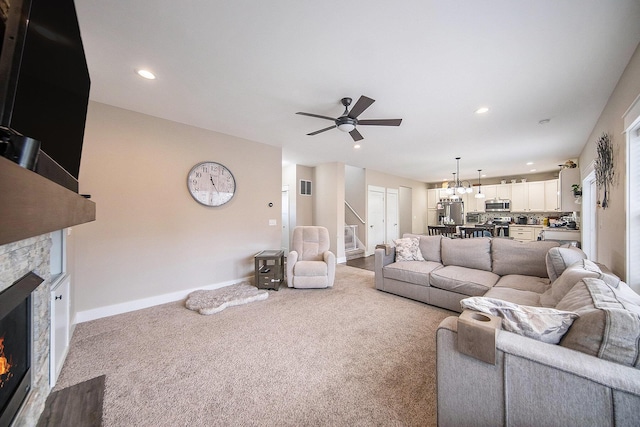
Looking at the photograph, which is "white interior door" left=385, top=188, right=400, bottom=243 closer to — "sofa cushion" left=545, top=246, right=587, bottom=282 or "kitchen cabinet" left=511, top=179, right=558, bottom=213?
"kitchen cabinet" left=511, top=179, right=558, bottom=213

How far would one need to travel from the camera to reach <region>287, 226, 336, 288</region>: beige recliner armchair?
149 inches

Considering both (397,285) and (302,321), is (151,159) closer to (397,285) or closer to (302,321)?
(302,321)

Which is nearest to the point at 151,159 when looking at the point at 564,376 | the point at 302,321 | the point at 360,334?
the point at 302,321

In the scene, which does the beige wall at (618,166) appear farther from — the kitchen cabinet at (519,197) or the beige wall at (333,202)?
the kitchen cabinet at (519,197)

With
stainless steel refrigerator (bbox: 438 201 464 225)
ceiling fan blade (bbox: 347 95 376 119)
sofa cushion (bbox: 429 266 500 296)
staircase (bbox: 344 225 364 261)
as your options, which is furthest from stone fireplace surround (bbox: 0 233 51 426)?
stainless steel refrigerator (bbox: 438 201 464 225)

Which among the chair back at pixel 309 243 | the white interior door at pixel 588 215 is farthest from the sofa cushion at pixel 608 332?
the white interior door at pixel 588 215

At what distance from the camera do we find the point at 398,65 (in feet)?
6.68

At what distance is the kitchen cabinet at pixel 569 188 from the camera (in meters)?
4.73

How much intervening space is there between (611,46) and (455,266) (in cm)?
266

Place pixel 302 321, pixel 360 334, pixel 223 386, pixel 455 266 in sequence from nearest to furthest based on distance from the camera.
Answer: pixel 223 386
pixel 360 334
pixel 302 321
pixel 455 266

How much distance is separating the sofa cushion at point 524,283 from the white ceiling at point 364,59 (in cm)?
211

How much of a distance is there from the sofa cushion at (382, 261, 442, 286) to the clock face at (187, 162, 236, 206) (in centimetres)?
285

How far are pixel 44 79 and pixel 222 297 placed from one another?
287cm

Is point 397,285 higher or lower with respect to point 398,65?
lower
